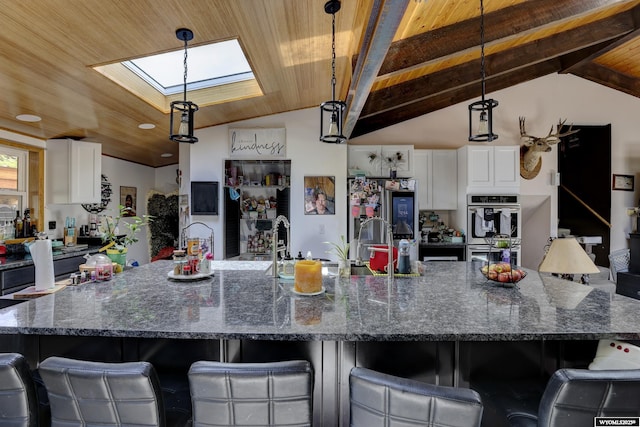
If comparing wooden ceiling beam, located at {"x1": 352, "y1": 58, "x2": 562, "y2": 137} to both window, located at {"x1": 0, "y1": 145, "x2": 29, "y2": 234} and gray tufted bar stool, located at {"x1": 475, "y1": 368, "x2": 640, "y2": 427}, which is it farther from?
gray tufted bar stool, located at {"x1": 475, "y1": 368, "x2": 640, "y2": 427}

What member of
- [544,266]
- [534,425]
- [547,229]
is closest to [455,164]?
[547,229]

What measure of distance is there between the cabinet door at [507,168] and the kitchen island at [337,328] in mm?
3145

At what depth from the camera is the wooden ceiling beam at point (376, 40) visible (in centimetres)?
145

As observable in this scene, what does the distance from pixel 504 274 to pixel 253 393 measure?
4.86 ft

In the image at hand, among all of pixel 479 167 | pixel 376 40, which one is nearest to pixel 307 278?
pixel 376 40

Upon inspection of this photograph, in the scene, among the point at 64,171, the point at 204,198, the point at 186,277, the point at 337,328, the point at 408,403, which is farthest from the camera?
the point at 204,198

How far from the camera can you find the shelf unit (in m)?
4.52

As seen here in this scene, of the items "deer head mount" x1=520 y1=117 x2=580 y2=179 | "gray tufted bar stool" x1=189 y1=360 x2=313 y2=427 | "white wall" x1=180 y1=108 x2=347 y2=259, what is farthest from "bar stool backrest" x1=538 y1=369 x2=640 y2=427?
"deer head mount" x1=520 y1=117 x2=580 y2=179

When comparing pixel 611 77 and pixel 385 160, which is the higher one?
pixel 611 77

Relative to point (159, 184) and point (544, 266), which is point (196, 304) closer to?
point (544, 266)

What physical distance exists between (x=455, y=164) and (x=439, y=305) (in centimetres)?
388

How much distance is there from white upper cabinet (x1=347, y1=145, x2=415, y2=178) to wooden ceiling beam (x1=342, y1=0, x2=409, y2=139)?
201 centimetres

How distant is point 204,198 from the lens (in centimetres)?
435

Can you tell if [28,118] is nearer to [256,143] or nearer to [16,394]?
[256,143]
